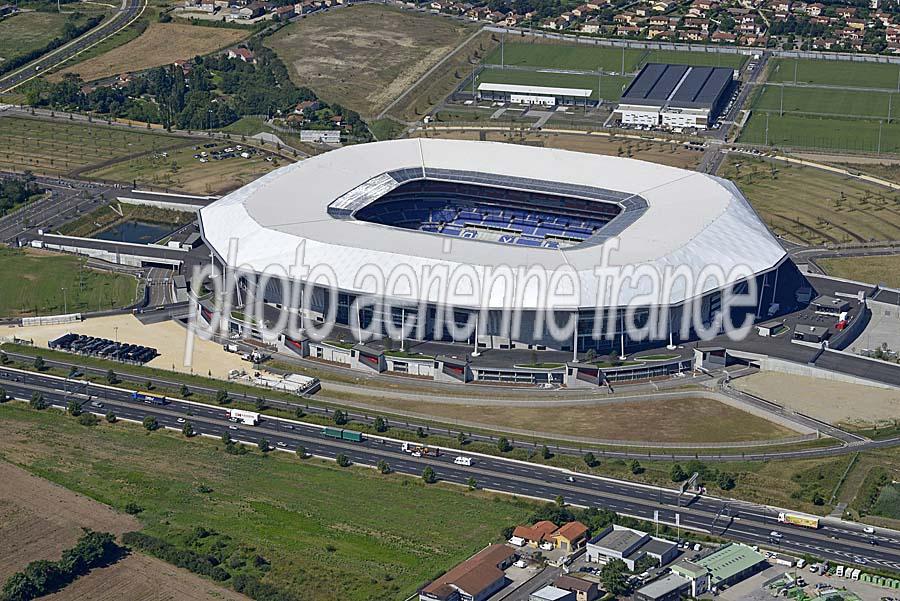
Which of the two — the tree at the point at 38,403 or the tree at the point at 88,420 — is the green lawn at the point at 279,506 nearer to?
the tree at the point at 88,420

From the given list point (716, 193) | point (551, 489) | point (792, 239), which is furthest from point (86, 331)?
point (792, 239)

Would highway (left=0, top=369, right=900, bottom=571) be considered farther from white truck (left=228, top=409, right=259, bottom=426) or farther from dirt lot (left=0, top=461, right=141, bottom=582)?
dirt lot (left=0, top=461, right=141, bottom=582)

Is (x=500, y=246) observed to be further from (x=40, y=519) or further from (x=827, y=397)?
(x=40, y=519)

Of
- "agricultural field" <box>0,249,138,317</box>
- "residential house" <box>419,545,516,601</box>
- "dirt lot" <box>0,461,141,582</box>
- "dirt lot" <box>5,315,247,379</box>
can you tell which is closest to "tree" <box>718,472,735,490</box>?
"residential house" <box>419,545,516,601</box>

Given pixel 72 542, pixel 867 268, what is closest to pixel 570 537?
pixel 72 542

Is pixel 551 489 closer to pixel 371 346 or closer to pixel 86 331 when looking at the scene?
pixel 371 346
